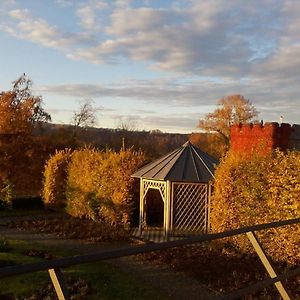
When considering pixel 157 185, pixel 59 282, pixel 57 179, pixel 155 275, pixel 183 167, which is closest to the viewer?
pixel 59 282

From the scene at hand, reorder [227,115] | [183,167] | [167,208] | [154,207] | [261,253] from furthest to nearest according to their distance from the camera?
[227,115] < [154,207] < [183,167] < [167,208] < [261,253]

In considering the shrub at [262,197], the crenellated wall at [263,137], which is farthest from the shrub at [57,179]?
the shrub at [262,197]

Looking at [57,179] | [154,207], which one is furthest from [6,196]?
[154,207]

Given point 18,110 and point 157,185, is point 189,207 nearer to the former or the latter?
point 157,185

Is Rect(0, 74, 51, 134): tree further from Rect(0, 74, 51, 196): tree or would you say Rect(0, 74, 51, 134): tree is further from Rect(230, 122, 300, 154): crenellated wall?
Rect(230, 122, 300, 154): crenellated wall

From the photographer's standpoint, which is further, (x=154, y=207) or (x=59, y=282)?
(x=154, y=207)

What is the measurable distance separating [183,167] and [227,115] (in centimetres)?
3804

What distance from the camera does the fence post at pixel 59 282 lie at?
228 centimetres

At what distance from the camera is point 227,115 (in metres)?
52.9

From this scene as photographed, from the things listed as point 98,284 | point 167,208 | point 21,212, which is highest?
point 167,208

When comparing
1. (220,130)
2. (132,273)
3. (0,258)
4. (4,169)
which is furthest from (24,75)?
(220,130)

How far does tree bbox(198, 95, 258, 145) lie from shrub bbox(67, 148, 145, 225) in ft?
106

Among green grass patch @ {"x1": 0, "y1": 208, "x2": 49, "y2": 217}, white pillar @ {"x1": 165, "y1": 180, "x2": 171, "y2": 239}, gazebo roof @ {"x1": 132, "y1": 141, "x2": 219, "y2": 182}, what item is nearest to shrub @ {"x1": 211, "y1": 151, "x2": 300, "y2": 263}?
gazebo roof @ {"x1": 132, "y1": 141, "x2": 219, "y2": 182}

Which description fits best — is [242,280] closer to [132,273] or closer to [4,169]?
[132,273]
